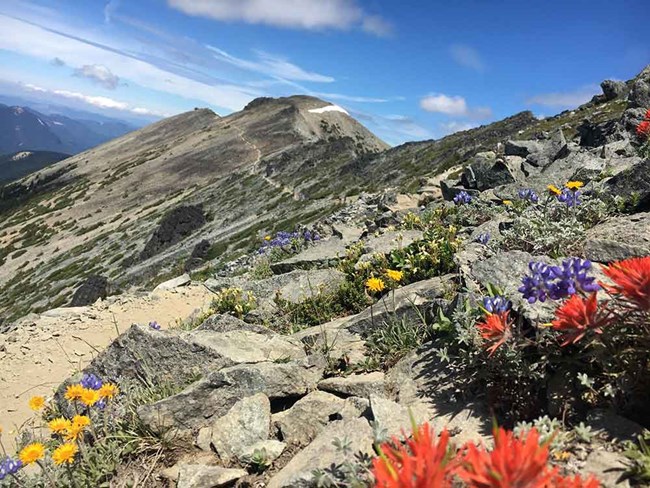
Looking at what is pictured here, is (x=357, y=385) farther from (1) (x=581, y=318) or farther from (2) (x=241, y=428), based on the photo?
(1) (x=581, y=318)

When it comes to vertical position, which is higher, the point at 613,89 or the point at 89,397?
the point at 613,89

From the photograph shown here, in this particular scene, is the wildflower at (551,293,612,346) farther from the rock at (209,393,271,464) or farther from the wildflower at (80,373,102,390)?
the wildflower at (80,373,102,390)

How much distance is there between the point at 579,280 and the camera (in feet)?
11.0

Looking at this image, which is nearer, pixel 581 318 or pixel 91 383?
pixel 581 318

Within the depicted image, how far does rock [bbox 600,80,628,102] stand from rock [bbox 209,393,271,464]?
6348 cm

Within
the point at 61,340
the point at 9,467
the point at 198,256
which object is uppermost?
the point at 9,467

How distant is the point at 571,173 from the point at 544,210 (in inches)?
216

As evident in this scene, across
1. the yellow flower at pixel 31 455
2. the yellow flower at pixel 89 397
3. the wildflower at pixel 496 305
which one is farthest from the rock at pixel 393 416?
the yellow flower at pixel 31 455

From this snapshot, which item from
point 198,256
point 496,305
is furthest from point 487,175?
point 198,256

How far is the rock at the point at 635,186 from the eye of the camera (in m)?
7.20

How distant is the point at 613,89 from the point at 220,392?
65.1 m

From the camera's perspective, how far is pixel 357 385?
4957mm

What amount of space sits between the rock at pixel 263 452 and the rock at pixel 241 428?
0.06m

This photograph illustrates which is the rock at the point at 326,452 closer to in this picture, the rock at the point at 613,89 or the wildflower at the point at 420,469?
the wildflower at the point at 420,469
